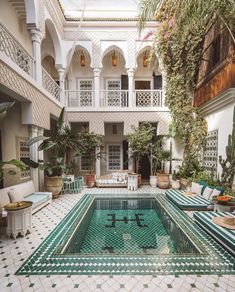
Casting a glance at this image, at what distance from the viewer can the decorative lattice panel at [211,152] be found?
7.41 meters

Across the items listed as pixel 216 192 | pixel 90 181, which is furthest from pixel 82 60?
pixel 216 192

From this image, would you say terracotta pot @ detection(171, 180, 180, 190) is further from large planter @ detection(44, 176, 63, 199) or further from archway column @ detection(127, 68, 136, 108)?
large planter @ detection(44, 176, 63, 199)

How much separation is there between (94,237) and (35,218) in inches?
77.1

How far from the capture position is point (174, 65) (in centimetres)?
904

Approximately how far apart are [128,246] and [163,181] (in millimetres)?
5597

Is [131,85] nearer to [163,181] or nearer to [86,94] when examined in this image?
[86,94]

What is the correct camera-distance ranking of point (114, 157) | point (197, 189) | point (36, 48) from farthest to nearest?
1. point (114, 157)
2. point (36, 48)
3. point (197, 189)

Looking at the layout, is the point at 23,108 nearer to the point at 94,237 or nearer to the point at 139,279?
the point at 94,237

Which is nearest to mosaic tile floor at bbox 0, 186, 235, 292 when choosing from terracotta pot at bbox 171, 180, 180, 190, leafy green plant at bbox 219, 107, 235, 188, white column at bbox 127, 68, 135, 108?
leafy green plant at bbox 219, 107, 235, 188

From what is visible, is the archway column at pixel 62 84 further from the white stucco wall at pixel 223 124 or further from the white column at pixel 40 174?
the white stucco wall at pixel 223 124

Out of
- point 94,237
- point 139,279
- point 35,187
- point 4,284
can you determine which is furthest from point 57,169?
point 139,279

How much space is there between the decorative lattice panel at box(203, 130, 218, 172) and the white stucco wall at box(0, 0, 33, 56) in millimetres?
8625

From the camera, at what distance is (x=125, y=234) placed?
4.59 meters

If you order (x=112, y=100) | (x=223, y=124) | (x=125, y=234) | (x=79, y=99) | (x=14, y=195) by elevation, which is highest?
(x=112, y=100)
